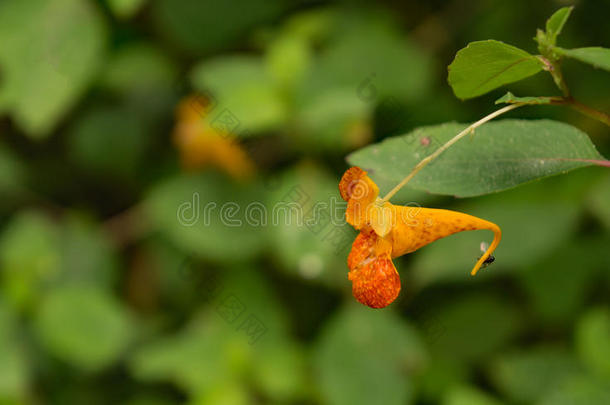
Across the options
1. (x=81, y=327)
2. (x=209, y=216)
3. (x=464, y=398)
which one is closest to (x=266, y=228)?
(x=209, y=216)

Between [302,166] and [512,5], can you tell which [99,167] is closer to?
[302,166]

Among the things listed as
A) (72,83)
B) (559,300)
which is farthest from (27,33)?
(559,300)

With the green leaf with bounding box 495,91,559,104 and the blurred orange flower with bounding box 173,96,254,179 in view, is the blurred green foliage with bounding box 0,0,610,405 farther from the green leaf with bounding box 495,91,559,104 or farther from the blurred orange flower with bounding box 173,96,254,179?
the green leaf with bounding box 495,91,559,104

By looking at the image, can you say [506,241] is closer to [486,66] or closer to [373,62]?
[373,62]

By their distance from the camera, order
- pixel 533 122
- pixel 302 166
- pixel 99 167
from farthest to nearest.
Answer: pixel 99 167
pixel 302 166
pixel 533 122

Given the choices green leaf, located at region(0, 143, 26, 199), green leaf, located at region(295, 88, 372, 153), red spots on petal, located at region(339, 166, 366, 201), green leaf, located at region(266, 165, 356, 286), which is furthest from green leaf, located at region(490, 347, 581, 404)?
green leaf, located at region(0, 143, 26, 199)
